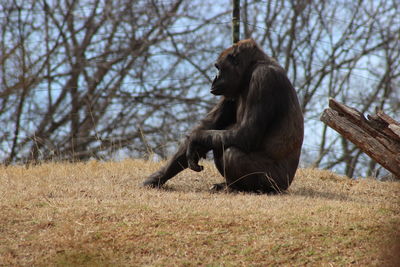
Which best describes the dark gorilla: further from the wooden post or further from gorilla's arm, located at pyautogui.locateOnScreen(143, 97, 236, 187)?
the wooden post

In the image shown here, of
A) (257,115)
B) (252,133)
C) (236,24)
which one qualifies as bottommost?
(252,133)

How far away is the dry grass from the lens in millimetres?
4023

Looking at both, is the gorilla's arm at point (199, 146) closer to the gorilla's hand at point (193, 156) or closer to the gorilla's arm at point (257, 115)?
the gorilla's hand at point (193, 156)

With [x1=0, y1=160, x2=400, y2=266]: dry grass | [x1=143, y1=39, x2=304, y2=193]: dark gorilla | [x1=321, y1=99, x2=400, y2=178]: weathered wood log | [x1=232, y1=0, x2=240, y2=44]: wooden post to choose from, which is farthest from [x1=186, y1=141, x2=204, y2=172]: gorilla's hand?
[x1=232, y1=0, x2=240, y2=44]: wooden post

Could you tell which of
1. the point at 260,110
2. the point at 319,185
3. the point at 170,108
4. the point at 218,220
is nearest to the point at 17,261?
the point at 218,220

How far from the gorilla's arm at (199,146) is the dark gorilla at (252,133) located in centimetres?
1

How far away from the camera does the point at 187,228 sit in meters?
4.47

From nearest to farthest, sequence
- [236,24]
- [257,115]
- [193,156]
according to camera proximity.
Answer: [257,115], [193,156], [236,24]

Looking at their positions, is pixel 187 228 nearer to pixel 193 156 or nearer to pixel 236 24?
pixel 193 156

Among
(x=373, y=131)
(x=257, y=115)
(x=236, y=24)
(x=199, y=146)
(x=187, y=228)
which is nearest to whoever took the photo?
(x=187, y=228)

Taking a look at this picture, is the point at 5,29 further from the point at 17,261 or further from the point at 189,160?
Result: the point at 17,261

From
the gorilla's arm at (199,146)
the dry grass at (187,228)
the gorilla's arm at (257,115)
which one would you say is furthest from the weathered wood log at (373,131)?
the gorilla's arm at (199,146)

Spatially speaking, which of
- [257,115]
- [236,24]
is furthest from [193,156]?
[236,24]

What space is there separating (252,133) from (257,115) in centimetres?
18
